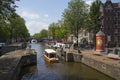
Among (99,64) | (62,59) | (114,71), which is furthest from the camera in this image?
(62,59)

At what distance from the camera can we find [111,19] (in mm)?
94188

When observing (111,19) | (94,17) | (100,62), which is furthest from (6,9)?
(111,19)

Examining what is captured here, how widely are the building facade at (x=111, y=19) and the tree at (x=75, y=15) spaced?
11.9 metres

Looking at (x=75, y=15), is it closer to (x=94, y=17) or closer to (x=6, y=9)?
(x=94, y=17)

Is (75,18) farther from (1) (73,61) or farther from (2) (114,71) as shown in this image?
(2) (114,71)

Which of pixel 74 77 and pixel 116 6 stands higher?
pixel 116 6

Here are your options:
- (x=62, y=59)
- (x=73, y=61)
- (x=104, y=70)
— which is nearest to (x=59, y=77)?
(x=104, y=70)

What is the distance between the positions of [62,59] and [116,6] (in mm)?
43301

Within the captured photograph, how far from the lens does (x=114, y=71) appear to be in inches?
1399

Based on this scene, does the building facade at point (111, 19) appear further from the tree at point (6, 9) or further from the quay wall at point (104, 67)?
the tree at point (6, 9)

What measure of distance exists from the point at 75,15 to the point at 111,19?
1768 centimetres

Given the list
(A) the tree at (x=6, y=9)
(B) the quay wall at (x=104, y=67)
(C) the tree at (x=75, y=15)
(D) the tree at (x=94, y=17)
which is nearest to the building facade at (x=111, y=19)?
(D) the tree at (x=94, y=17)

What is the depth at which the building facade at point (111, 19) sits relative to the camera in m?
93.6

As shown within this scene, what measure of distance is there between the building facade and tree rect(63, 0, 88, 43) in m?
11.9
